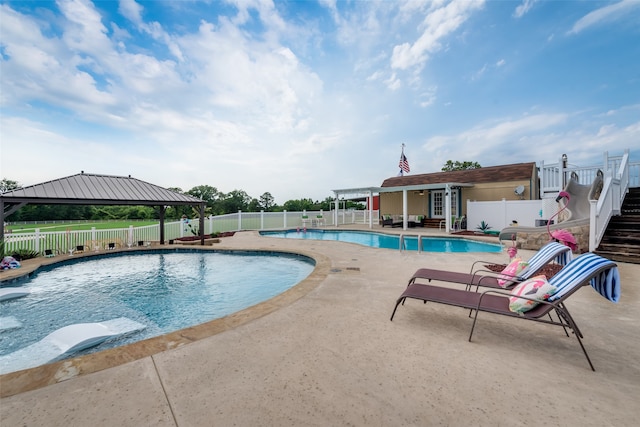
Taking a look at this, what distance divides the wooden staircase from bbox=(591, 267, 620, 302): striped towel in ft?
20.5

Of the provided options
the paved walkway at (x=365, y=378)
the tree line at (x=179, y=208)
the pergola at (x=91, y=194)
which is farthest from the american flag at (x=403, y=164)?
the paved walkway at (x=365, y=378)

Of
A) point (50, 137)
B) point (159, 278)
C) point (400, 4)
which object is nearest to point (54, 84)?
point (50, 137)

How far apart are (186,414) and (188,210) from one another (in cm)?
4158

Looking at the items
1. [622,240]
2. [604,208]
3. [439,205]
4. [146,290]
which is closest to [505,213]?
[439,205]

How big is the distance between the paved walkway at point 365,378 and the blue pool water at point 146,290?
2244 millimetres

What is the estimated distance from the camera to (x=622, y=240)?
274 inches

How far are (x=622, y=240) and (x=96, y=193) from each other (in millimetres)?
16053

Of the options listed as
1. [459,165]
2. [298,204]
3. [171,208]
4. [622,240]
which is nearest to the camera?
[622,240]

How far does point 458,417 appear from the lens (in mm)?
1647

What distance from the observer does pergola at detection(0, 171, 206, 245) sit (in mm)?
7773

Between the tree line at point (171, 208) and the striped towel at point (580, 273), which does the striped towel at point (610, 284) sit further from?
the tree line at point (171, 208)

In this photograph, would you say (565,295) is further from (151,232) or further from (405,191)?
(151,232)

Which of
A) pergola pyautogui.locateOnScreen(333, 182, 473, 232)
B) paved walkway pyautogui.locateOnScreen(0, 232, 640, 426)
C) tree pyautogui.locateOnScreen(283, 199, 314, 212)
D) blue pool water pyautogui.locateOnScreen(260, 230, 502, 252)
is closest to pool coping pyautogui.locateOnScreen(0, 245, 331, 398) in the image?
paved walkway pyautogui.locateOnScreen(0, 232, 640, 426)

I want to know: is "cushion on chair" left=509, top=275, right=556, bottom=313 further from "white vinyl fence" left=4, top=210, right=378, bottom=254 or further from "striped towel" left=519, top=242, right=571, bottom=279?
"white vinyl fence" left=4, top=210, right=378, bottom=254
